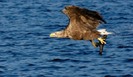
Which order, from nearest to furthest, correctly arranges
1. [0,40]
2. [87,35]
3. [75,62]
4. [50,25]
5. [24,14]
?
[87,35] < [75,62] < [0,40] < [50,25] < [24,14]

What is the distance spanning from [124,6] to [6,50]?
1268 cm

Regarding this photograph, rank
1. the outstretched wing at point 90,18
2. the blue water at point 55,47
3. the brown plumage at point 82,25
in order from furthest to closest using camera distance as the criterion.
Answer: the blue water at point 55,47
the brown plumage at point 82,25
the outstretched wing at point 90,18

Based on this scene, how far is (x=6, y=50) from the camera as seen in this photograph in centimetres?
3120

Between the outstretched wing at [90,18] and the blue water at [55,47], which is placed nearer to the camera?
the outstretched wing at [90,18]

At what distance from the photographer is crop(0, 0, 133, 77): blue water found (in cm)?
2798

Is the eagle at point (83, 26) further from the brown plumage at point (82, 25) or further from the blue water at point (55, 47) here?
the blue water at point (55, 47)

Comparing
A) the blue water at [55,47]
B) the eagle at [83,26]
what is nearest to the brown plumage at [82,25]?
the eagle at [83,26]

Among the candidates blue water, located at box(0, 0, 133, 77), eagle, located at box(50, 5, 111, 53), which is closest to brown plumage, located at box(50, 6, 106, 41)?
eagle, located at box(50, 5, 111, 53)

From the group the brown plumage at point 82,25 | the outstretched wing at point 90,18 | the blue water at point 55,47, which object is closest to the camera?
the outstretched wing at point 90,18

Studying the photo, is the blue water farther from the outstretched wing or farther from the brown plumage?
the outstretched wing

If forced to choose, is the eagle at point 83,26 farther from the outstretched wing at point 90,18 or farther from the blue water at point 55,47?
the blue water at point 55,47

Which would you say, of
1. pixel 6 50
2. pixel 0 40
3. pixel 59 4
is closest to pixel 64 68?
pixel 6 50

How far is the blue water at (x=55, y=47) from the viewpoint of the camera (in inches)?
1102

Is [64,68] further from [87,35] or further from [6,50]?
[87,35]
